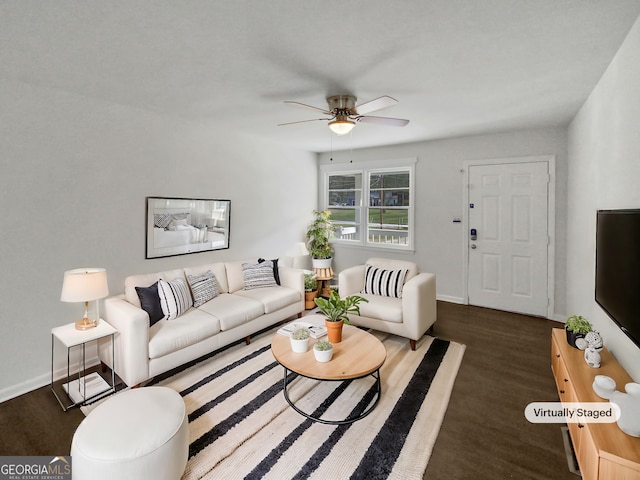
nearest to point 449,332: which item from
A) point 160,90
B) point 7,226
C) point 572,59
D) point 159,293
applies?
point 572,59

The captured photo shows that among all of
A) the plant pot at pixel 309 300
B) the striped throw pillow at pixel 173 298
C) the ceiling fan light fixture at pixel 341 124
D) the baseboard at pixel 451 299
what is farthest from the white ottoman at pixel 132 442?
the baseboard at pixel 451 299

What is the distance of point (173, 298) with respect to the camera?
10.1 feet

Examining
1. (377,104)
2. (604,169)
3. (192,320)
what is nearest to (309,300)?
(192,320)

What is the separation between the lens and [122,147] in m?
3.21

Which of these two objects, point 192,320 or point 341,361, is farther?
point 192,320

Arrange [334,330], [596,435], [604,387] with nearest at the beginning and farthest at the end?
1. [596,435]
2. [604,387]
3. [334,330]

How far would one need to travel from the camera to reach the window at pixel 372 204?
5387 mm

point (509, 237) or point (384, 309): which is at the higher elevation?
point (509, 237)

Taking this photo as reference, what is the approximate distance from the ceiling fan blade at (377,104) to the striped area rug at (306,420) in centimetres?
235

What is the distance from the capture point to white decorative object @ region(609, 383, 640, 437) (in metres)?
1.44

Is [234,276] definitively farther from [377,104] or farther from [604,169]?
[604,169]

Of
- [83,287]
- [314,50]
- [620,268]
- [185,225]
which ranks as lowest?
[83,287]

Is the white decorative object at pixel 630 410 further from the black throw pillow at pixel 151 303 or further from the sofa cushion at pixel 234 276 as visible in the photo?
the sofa cushion at pixel 234 276

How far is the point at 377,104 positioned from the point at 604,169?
6.21ft
